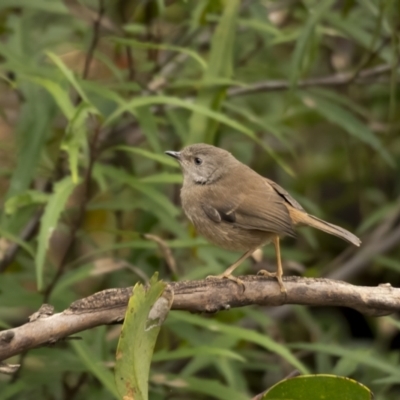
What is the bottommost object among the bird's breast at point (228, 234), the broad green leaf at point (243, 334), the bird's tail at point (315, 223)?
the broad green leaf at point (243, 334)

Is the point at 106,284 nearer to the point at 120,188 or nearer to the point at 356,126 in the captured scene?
the point at 120,188

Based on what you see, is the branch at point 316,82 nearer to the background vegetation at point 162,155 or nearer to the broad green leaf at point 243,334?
the background vegetation at point 162,155

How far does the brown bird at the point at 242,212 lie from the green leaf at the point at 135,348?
105 centimetres

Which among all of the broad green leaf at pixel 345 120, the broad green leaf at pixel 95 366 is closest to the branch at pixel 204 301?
the broad green leaf at pixel 95 366

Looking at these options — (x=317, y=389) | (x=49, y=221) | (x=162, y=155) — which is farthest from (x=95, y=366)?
(x=317, y=389)

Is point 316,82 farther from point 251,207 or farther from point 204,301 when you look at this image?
point 204,301

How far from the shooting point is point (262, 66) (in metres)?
4.42

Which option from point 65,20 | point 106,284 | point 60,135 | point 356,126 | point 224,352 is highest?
point 65,20

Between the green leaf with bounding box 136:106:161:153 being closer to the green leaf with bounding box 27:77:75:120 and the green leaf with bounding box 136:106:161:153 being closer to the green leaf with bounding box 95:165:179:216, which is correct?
the green leaf with bounding box 95:165:179:216

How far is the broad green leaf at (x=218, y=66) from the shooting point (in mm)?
3480

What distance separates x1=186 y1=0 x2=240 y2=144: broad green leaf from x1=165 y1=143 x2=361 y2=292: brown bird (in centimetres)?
14

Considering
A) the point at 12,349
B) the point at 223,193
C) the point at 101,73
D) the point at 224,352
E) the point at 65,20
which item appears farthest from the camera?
the point at 101,73

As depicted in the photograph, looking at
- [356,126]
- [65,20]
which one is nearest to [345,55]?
[356,126]

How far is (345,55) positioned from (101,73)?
5.70ft
